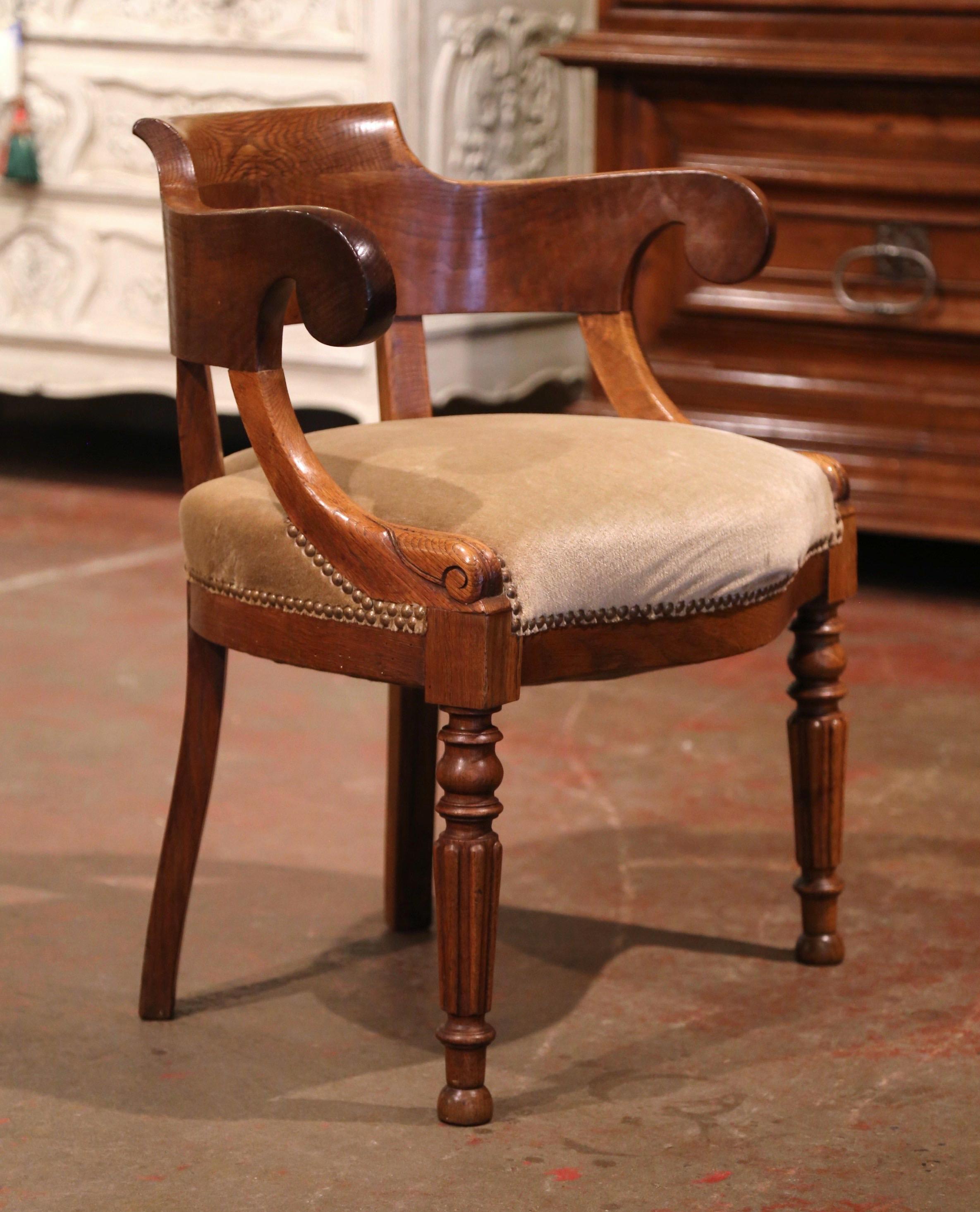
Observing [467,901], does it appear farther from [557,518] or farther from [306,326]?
[306,326]

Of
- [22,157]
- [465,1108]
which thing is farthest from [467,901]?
[22,157]

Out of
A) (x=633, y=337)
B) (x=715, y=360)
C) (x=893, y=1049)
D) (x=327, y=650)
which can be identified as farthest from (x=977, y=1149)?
(x=715, y=360)

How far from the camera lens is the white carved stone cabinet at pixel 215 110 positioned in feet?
9.84

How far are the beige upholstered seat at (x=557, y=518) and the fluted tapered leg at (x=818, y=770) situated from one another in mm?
118

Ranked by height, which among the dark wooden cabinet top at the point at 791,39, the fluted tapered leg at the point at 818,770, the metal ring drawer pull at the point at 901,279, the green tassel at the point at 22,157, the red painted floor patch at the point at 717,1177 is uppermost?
the dark wooden cabinet top at the point at 791,39

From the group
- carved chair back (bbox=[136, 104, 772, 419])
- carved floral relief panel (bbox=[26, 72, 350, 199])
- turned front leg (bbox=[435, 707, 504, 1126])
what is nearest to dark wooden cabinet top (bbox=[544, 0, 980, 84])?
carved floral relief panel (bbox=[26, 72, 350, 199])

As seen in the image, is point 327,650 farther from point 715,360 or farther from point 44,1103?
point 715,360

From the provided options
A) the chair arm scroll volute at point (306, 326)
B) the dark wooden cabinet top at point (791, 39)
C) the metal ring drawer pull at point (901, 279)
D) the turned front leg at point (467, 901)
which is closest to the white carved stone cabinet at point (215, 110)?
the dark wooden cabinet top at point (791, 39)

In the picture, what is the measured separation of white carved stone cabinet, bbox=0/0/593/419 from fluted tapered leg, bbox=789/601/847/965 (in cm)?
171

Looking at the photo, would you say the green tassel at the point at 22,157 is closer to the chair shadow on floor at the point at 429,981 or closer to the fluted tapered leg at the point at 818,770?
the chair shadow on floor at the point at 429,981

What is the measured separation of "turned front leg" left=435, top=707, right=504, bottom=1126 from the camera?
1132mm

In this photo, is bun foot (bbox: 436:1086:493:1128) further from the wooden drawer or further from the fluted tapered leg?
the wooden drawer

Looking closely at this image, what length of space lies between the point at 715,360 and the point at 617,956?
1597 mm

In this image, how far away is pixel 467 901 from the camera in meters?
1.15
